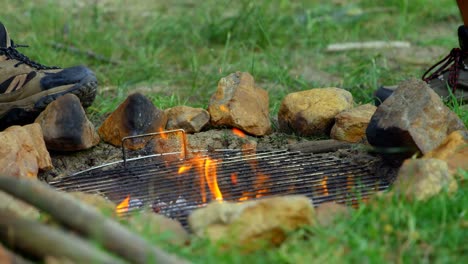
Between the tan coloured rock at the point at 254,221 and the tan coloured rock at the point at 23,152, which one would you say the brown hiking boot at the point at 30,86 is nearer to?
the tan coloured rock at the point at 23,152

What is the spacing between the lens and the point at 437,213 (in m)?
2.86

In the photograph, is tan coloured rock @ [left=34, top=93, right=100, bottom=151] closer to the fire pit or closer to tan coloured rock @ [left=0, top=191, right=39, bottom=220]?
the fire pit

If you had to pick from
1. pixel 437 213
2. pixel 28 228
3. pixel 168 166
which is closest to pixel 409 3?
pixel 168 166

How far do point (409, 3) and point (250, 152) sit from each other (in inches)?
138

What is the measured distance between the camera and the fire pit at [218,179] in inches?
129

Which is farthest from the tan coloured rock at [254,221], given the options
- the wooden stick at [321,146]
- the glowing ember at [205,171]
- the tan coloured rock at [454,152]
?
the wooden stick at [321,146]

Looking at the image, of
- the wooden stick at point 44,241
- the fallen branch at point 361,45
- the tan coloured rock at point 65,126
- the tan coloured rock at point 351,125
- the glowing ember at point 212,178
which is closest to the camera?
the wooden stick at point 44,241

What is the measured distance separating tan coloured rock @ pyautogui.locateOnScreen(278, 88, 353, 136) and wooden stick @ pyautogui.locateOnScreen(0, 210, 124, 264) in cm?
183

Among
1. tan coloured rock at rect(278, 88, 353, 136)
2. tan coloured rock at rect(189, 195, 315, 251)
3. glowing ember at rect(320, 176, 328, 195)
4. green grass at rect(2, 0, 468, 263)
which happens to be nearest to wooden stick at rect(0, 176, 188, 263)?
tan coloured rock at rect(189, 195, 315, 251)

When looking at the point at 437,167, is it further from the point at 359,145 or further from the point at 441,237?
the point at 359,145

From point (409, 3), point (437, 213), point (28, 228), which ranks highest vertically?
point (28, 228)

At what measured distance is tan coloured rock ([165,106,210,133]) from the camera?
13.2ft

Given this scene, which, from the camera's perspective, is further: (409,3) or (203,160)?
(409,3)

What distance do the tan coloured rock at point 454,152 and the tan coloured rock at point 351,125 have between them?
0.57m
